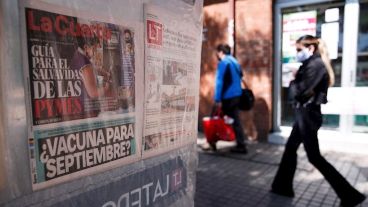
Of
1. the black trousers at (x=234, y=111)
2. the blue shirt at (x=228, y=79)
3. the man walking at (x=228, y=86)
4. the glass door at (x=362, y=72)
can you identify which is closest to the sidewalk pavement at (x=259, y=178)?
the black trousers at (x=234, y=111)

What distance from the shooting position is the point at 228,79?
5.31 metres

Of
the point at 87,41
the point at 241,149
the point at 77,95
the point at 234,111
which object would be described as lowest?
the point at 241,149

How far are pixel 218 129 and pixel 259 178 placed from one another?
3.99 feet

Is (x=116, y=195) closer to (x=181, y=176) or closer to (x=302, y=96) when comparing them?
(x=181, y=176)

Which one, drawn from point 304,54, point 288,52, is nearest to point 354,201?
point 304,54

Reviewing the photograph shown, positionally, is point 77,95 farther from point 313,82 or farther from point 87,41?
point 313,82

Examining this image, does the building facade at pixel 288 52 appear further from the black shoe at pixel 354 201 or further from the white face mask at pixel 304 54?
the black shoe at pixel 354 201

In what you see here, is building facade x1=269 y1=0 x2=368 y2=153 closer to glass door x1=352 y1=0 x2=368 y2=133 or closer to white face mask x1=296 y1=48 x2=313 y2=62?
glass door x1=352 y1=0 x2=368 y2=133

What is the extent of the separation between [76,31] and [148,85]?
0.40 meters

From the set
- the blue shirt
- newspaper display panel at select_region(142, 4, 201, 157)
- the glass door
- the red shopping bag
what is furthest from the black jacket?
the glass door

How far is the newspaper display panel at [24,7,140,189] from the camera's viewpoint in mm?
993

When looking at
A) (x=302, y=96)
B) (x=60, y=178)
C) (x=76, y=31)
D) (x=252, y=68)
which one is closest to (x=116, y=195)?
(x=60, y=178)

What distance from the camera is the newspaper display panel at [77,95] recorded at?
0.99 metres

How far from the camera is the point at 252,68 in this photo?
6133 millimetres
